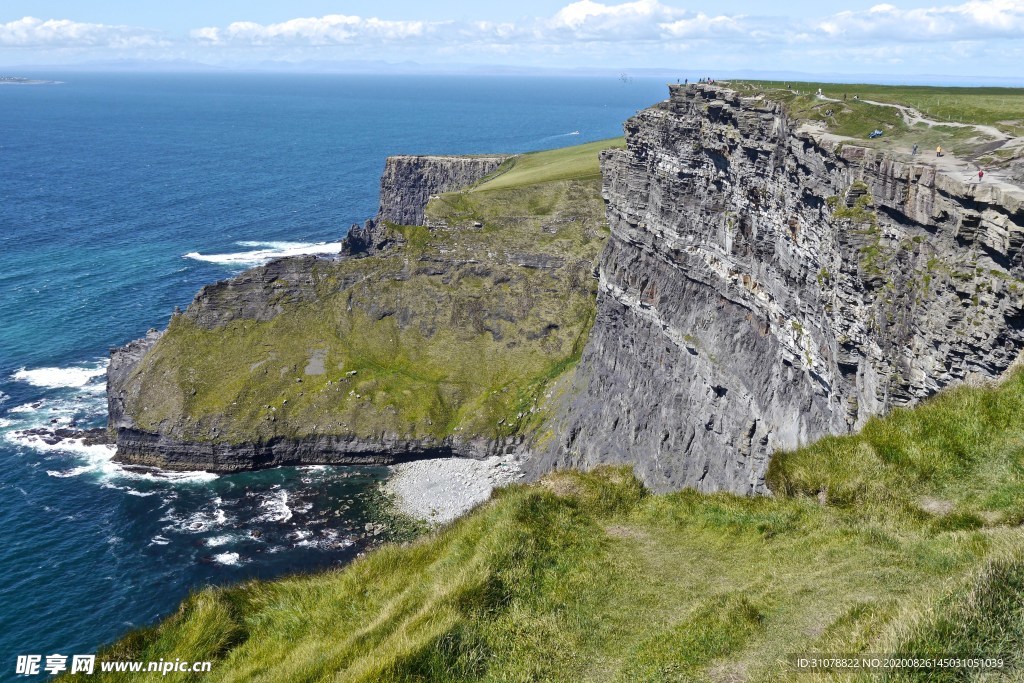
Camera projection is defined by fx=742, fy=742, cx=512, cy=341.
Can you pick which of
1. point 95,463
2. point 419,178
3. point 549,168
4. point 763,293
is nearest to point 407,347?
point 95,463

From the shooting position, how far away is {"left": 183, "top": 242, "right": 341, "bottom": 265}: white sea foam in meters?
167

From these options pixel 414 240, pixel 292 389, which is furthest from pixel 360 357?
pixel 414 240

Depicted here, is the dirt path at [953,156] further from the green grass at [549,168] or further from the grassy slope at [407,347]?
the green grass at [549,168]

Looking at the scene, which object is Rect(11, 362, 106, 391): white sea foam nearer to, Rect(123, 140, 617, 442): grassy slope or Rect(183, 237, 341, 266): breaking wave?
Rect(123, 140, 617, 442): grassy slope

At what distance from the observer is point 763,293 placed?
184 ft

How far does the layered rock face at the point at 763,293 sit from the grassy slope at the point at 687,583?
7883mm

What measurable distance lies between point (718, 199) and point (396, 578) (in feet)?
157

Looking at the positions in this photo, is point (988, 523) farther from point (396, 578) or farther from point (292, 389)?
point (292, 389)

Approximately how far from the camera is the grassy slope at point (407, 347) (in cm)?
9819

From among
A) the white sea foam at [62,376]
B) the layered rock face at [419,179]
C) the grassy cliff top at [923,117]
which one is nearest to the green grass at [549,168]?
the layered rock face at [419,179]

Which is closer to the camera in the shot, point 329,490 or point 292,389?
point 329,490

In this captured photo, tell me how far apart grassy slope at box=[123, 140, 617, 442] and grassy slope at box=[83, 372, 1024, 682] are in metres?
72.2

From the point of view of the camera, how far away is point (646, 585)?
21891 millimetres

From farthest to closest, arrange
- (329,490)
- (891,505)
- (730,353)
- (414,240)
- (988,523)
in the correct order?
(414,240) < (329,490) < (730,353) < (891,505) < (988,523)
